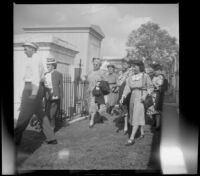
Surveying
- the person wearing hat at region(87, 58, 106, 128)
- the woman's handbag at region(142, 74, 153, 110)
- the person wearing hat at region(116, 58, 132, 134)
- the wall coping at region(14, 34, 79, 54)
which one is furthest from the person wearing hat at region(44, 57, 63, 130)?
the woman's handbag at region(142, 74, 153, 110)

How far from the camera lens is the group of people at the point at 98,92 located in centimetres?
367

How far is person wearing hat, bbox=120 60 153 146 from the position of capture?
145 inches

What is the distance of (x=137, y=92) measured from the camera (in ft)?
12.3

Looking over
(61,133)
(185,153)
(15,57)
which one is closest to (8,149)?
(61,133)

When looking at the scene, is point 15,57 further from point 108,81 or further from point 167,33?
point 167,33

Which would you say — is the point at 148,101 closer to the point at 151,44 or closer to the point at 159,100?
the point at 159,100

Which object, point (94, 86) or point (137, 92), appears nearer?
point (137, 92)

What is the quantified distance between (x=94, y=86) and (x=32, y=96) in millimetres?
864

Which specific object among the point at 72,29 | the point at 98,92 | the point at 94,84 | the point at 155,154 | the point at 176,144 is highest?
the point at 72,29

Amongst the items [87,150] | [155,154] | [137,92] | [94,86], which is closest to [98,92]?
[94,86]

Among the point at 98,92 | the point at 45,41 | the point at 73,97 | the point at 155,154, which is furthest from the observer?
the point at 73,97

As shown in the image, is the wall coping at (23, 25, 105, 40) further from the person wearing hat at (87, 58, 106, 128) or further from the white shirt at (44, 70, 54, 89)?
the white shirt at (44, 70, 54, 89)

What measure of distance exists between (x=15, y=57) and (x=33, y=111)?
0.76 meters

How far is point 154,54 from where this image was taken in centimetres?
373
